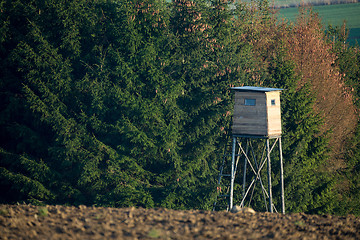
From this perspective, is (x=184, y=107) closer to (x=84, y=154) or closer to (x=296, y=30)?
(x=84, y=154)

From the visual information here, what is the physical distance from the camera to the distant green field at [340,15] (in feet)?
252

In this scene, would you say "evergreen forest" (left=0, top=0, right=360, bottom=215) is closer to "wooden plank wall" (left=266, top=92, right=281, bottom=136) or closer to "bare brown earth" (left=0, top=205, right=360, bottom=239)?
"wooden plank wall" (left=266, top=92, right=281, bottom=136)

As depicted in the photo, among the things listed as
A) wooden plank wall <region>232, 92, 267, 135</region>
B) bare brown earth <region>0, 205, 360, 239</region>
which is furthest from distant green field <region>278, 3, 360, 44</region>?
bare brown earth <region>0, 205, 360, 239</region>

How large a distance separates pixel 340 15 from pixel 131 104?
6593 cm

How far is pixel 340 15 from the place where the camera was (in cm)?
8244

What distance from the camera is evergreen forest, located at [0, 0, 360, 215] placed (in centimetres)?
2541

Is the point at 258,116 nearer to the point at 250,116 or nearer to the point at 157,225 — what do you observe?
the point at 250,116

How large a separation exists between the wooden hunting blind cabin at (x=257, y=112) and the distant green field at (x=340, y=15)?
5641cm

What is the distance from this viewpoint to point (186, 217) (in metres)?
13.5

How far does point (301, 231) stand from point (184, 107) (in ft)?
52.8

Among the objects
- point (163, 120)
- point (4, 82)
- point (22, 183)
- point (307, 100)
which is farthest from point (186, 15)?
point (22, 183)

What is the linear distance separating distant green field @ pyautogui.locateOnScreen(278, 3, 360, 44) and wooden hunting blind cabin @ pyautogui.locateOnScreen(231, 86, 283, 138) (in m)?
56.4

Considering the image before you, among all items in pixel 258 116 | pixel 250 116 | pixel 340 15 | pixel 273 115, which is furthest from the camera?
pixel 340 15

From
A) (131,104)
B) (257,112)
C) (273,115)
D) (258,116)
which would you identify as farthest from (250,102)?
(131,104)
